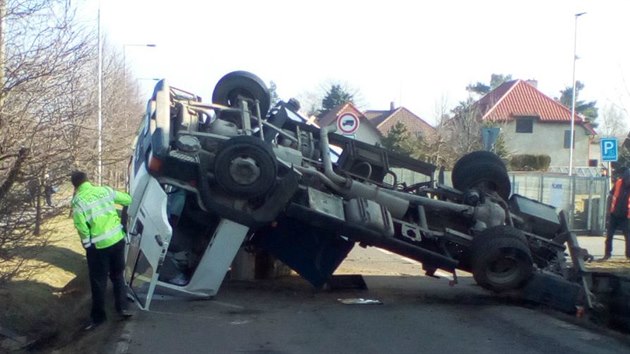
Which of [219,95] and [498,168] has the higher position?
[219,95]

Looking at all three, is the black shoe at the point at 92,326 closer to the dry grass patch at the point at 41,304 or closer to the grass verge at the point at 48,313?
the grass verge at the point at 48,313

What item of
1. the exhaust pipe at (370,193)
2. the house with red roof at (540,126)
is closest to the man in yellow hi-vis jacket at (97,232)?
the exhaust pipe at (370,193)

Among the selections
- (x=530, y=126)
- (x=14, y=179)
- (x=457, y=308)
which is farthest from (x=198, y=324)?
(x=530, y=126)

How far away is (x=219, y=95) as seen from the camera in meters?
11.8

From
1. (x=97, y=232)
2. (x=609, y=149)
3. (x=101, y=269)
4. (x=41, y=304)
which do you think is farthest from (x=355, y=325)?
(x=609, y=149)

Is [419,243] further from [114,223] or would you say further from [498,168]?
[114,223]

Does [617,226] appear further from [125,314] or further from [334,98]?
[334,98]

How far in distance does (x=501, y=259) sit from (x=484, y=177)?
1676mm

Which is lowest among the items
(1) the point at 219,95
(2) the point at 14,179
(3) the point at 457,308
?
(3) the point at 457,308

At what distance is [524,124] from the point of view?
54281mm

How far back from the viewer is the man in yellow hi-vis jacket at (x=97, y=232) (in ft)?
28.1

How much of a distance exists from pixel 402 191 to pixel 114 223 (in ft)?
12.3

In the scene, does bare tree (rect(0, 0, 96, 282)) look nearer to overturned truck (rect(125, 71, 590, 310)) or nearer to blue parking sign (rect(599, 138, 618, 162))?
overturned truck (rect(125, 71, 590, 310))

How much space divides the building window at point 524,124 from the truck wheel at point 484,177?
43799 millimetres
